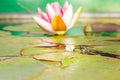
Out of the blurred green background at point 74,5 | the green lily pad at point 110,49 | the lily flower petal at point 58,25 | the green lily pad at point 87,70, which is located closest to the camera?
the green lily pad at point 87,70

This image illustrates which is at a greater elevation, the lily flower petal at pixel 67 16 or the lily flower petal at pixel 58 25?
the lily flower petal at pixel 67 16

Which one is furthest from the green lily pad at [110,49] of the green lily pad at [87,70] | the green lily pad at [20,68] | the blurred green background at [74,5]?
the blurred green background at [74,5]

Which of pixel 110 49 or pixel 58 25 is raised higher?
pixel 58 25

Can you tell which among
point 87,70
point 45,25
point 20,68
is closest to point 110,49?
point 87,70

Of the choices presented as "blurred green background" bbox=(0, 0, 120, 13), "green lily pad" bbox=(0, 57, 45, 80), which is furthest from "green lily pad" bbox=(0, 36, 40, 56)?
"blurred green background" bbox=(0, 0, 120, 13)

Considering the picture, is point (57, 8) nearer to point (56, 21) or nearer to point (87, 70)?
point (56, 21)

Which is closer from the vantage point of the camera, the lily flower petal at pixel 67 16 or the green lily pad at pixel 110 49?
the green lily pad at pixel 110 49

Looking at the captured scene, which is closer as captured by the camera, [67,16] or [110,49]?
[110,49]

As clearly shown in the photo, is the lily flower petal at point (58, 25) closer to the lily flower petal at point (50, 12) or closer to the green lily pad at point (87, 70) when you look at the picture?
the lily flower petal at point (50, 12)
